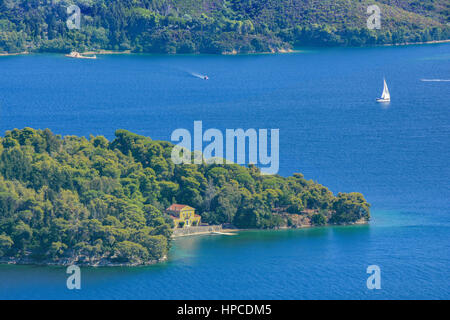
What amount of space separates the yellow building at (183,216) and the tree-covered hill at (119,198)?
703 millimetres

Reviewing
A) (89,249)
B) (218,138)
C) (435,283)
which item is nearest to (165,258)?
(89,249)

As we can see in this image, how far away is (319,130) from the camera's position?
11831cm

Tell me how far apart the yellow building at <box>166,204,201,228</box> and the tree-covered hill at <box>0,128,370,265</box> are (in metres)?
0.70

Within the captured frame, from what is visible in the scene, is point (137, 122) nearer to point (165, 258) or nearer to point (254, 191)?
point (254, 191)

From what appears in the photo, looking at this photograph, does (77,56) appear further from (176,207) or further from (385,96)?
(176,207)

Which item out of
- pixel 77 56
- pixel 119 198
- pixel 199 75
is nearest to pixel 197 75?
pixel 199 75

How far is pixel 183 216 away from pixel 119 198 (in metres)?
5.17

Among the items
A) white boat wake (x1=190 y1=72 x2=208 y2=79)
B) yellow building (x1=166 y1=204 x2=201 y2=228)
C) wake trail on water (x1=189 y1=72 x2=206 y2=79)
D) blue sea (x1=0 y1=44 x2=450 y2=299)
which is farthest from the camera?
wake trail on water (x1=189 y1=72 x2=206 y2=79)

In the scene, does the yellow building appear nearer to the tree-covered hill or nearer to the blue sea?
the tree-covered hill

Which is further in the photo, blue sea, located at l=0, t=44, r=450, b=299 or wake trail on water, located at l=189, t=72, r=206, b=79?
wake trail on water, located at l=189, t=72, r=206, b=79

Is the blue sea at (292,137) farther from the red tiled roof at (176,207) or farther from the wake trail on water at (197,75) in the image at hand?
the red tiled roof at (176,207)

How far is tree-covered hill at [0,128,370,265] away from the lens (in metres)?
74.0

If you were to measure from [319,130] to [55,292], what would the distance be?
55289mm

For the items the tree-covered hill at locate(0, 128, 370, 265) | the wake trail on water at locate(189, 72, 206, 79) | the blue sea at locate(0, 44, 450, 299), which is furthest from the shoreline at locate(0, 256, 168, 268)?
the wake trail on water at locate(189, 72, 206, 79)
